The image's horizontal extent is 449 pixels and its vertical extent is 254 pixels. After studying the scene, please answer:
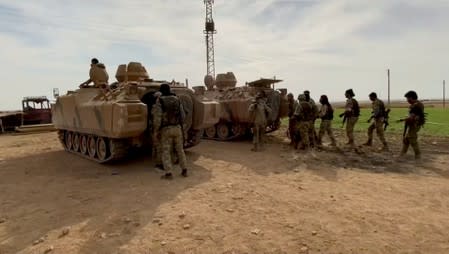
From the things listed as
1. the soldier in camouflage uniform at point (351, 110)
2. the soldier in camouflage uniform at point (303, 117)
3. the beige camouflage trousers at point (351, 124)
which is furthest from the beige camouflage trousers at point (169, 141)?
the beige camouflage trousers at point (351, 124)

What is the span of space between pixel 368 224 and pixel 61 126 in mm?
10052

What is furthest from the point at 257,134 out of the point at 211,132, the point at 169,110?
the point at 169,110

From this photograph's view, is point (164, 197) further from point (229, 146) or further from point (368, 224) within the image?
point (229, 146)

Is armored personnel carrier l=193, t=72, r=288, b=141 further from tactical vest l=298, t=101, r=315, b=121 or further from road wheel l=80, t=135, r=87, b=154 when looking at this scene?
road wheel l=80, t=135, r=87, b=154

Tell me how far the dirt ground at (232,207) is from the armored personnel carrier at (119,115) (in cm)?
64

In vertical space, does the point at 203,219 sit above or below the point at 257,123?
below

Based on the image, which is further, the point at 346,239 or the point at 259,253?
the point at 346,239

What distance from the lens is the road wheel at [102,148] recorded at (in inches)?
355

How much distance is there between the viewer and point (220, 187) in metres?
6.61

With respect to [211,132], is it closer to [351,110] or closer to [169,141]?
[351,110]

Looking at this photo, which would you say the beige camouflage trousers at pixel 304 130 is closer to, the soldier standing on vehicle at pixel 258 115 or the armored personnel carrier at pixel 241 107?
the soldier standing on vehicle at pixel 258 115

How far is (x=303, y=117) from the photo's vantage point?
10.7 metres

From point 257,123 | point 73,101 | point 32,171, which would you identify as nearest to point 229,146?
point 257,123

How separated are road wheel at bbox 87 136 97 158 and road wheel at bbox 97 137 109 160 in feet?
1.03
